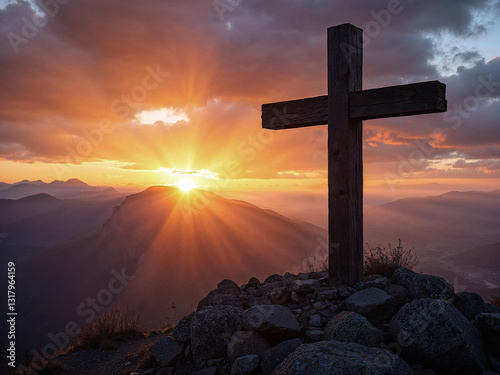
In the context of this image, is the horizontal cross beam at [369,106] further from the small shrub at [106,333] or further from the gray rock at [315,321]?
the small shrub at [106,333]

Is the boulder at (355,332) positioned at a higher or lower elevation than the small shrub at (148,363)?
higher

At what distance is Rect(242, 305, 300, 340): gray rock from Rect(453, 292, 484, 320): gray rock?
6.83 feet

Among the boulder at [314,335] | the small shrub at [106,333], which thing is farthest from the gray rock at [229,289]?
the small shrub at [106,333]

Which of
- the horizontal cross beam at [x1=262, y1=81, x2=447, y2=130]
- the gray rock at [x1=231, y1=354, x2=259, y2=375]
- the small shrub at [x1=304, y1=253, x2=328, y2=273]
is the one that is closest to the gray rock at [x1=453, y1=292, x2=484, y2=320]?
the horizontal cross beam at [x1=262, y1=81, x2=447, y2=130]

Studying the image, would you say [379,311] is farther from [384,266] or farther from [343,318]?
[384,266]

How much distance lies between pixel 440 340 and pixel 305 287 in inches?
85.8

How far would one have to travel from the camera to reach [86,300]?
3725 inches

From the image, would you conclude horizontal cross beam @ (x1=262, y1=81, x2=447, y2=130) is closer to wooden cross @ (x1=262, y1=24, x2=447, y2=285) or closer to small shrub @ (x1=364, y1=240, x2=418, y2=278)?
wooden cross @ (x1=262, y1=24, x2=447, y2=285)

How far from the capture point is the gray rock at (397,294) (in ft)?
14.1

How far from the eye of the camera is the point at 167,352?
177 inches

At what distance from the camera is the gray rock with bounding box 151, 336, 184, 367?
4.38m

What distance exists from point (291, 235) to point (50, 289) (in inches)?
3102

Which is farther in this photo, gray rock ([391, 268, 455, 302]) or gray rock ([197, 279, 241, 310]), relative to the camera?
gray rock ([197, 279, 241, 310])

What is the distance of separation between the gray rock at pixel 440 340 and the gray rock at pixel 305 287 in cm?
173
